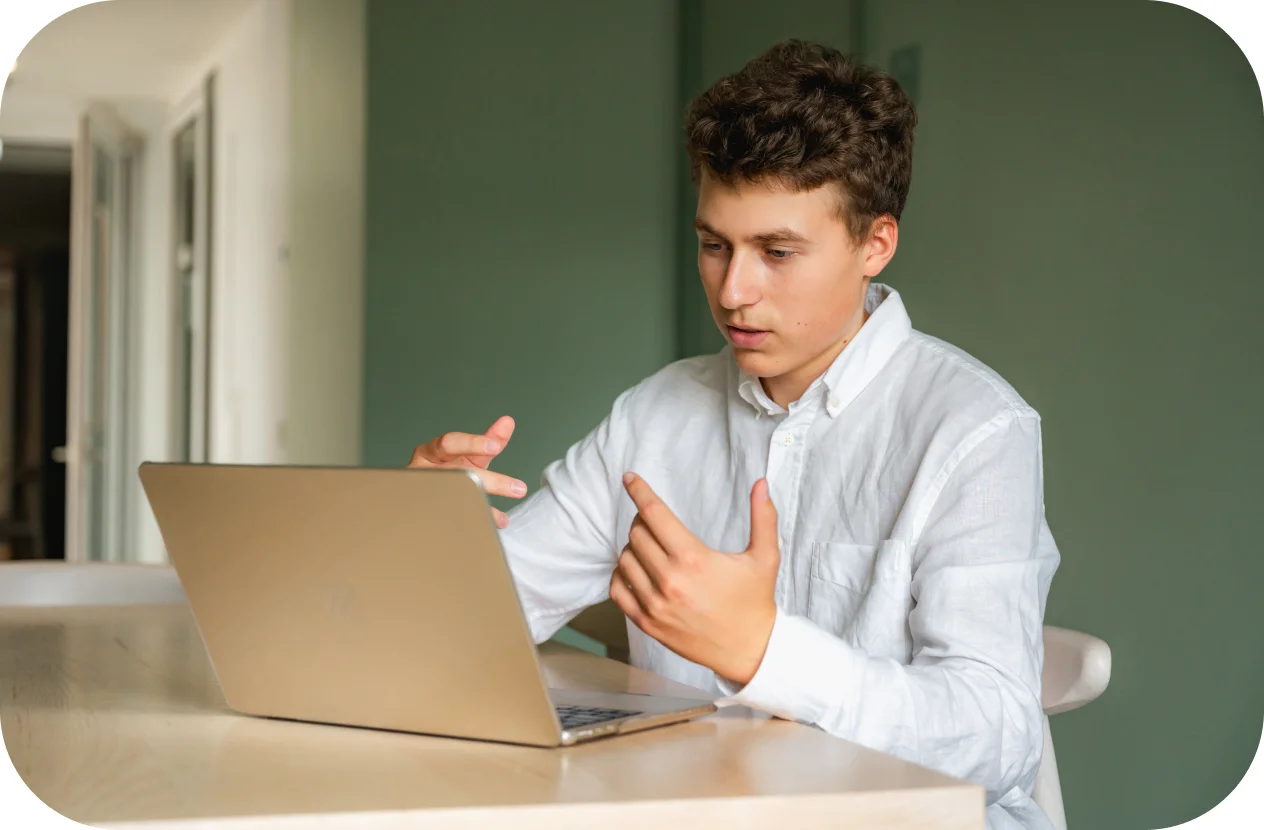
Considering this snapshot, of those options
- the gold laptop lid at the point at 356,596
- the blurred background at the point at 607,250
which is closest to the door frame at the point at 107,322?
the blurred background at the point at 607,250

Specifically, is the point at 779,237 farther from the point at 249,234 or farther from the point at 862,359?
the point at 249,234

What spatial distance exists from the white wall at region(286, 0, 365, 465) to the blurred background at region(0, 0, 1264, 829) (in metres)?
0.02

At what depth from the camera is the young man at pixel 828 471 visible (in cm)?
92

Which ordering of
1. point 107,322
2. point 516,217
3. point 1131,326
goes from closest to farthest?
point 1131,326
point 516,217
point 107,322

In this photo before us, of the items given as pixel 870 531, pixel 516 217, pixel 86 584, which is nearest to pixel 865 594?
pixel 870 531

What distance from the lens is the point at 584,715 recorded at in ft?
2.75

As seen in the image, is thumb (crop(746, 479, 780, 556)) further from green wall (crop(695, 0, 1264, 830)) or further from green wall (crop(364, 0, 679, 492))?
green wall (crop(364, 0, 679, 492))

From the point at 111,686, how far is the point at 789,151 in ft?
2.47

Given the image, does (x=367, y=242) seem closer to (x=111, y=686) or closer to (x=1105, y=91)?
(x=1105, y=91)

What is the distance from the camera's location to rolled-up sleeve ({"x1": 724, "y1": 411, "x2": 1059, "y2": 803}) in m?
0.87

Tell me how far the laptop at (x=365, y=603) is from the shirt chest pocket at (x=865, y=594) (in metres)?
0.32

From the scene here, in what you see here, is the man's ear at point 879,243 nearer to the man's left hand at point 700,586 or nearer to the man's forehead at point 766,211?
the man's forehead at point 766,211

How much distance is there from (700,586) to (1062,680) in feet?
1.67

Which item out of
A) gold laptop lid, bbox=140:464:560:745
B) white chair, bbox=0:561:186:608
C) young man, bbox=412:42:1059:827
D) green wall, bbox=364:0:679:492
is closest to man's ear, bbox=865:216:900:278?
young man, bbox=412:42:1059:827
